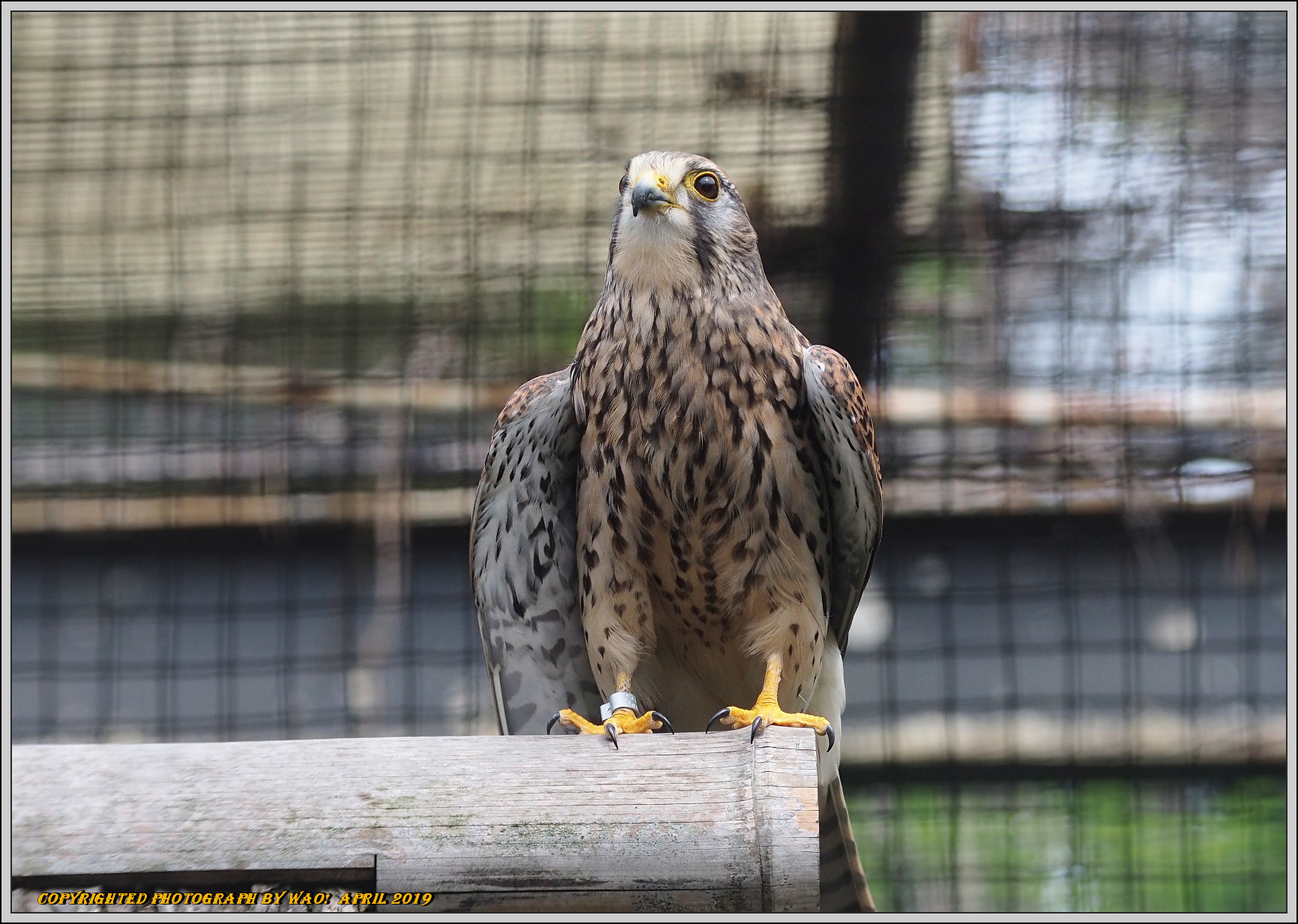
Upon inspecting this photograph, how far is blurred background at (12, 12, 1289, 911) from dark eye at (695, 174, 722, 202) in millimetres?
797

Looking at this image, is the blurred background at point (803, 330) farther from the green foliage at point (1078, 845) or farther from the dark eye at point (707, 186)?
the dark eye at point (707, 186)

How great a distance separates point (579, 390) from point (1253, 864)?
118 inches

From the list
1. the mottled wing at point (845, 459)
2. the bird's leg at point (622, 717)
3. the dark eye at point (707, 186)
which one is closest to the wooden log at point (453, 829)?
the bird's leg at point (622, 717)

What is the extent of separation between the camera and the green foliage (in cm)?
400

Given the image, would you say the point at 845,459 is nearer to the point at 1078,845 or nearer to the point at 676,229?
the point at 676,229

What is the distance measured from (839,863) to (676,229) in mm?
1304

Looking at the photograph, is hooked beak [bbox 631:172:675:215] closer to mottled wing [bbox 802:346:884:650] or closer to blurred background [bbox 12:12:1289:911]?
mottled wing [bbox 802:346:884:650]

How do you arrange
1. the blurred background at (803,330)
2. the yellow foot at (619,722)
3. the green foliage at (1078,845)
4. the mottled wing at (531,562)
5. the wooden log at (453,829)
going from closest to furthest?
1. the wooden log at (453,829)
2. the yellow foot at (619,722)
3. the mottled wing at (531,562)
4. the blurred background at (803,330)
5. the green foliage at (1078,845)

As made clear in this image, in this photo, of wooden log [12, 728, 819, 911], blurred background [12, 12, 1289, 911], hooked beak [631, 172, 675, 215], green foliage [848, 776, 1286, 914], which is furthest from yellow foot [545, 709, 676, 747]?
green foliage [848, 776, 1286, 914]

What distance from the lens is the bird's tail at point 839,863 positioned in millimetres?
2473

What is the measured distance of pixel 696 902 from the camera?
1669 millimetres

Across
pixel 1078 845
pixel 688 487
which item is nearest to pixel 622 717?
pixel 688 487

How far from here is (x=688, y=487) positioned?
2.35 metres

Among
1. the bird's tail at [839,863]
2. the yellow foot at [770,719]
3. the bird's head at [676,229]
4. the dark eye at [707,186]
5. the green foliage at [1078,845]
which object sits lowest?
the green foliage at [1078,845]
